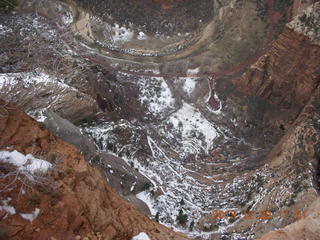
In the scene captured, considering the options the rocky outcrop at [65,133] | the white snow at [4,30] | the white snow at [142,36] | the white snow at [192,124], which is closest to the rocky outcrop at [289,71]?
the white snow at [192,124]

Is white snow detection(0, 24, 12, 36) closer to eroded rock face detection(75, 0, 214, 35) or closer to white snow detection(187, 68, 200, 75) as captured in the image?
eroded rock face detection(75, 0, 214, 35)

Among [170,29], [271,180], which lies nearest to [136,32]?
[170,29]

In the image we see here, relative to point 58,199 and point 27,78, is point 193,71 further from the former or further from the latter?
point 58,199

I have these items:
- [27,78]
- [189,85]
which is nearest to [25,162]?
[27,78]

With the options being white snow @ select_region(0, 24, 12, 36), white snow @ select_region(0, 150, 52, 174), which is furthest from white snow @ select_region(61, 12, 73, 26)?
white snow @ select_region(0, 150, 52, 174)

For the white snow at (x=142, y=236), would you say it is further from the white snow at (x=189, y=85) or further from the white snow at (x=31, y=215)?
the white snow at (x=189, y=85)

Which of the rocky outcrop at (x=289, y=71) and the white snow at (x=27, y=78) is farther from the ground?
the rocky outcrop at (x=289, y=71)

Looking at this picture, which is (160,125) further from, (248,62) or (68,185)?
(68,185)
